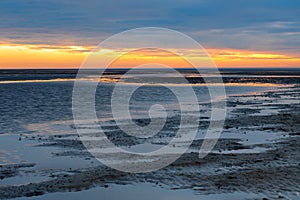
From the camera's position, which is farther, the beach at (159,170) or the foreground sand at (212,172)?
the foreground sand at (212,172)

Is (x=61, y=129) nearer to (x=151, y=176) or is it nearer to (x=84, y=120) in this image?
(x=84, y=120)

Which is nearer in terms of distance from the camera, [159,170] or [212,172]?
[212,172]

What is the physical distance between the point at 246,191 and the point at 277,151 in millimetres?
5769

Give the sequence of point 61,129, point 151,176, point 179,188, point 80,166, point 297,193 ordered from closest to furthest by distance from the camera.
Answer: point 297,193, point 179,188, point 151,176, point 80,166, point 61,129

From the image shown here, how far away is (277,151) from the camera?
17156 millimetres

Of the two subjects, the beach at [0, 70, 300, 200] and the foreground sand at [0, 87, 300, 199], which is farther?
the foreground sand at [0, 87, 300, 199]

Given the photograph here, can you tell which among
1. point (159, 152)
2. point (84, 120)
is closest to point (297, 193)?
point (159, 152)

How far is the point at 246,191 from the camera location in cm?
1198

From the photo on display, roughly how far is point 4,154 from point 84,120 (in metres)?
10.2

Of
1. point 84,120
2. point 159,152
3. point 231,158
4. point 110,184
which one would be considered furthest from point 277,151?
point 84,120

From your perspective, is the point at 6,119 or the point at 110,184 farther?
the point at 6,119

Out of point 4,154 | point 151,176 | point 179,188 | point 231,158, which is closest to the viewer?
point 179,188

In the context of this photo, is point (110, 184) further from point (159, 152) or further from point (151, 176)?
point (159, 152)

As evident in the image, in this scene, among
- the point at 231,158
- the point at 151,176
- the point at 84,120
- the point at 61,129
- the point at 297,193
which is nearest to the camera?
the point at 297,193
